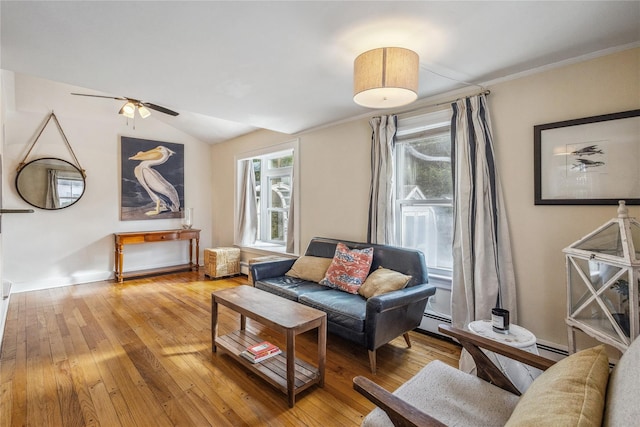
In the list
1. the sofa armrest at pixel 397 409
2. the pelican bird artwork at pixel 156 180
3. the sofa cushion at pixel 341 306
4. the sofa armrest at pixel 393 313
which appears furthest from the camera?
the pelican bird artwork at pixel 156 180

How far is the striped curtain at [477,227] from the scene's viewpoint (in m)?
2.36

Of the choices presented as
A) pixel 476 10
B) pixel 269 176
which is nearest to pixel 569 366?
pixel 476 10

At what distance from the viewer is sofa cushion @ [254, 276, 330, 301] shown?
2.81m

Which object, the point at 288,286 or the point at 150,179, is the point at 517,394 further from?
the point at 150,179

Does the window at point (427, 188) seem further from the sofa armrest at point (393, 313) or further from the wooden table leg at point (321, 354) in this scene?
the wooden table leg at point (321, 354)

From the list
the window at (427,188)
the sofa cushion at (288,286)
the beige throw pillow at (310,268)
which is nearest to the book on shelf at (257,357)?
the sofa cushion at (288,286)

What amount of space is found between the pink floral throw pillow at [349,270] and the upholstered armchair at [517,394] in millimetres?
1253

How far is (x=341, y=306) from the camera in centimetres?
241

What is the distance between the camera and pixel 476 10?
158 centimetres

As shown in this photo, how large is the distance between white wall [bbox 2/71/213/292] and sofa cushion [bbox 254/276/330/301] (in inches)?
128

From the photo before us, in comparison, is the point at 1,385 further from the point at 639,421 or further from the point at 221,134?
the point at 221,134

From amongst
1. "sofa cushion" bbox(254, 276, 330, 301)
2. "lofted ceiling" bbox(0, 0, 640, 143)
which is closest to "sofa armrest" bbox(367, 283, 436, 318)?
"sofa cushion" bbox(254, 276, 330, 301)

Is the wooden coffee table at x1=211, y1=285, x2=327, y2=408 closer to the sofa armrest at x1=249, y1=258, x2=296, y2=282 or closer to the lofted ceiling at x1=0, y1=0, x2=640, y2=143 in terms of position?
the sofa armrest at x1=249, y1=258, x2=296, y2=282

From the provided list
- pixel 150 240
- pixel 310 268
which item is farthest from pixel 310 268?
pixel 150 240
